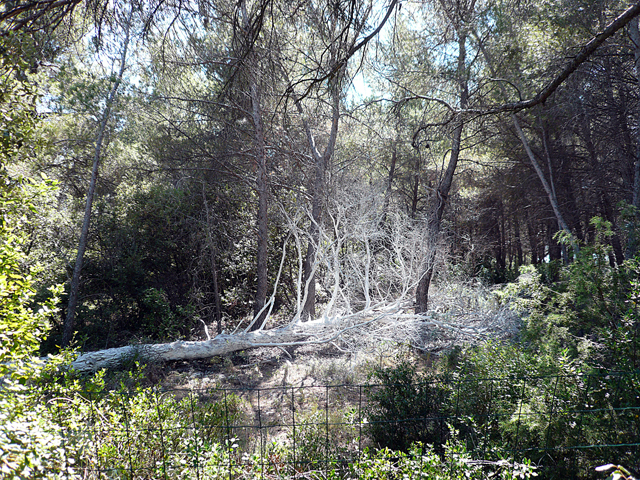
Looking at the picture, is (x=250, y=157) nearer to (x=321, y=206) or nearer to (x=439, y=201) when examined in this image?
(x=321, y=206)

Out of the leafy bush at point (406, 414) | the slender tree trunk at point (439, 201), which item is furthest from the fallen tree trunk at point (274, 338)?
the leafy bush at point (406, 414)

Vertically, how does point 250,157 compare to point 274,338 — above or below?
above

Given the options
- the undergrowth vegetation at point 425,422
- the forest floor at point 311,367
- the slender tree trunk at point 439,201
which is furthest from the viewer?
the slender tree trunk at point 439,201

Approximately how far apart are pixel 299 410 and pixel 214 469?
2.90 meters

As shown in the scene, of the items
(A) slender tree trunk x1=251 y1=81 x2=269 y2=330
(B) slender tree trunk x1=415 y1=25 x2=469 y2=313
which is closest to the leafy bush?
(A) slender tree trunk x1=251 y1=81 x2=269 y2=330

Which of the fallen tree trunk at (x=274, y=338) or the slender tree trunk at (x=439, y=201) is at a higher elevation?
the slender tree trunk at (x=439, y=201)

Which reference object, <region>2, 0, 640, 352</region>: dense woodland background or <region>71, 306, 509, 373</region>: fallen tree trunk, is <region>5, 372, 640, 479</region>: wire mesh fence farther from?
<region>2, 0, 640, 352</region>: dense woodland background

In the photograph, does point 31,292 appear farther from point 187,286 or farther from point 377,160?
point 377,160

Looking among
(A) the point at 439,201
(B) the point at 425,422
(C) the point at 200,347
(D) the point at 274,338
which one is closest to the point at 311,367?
(D) the point at 274,338

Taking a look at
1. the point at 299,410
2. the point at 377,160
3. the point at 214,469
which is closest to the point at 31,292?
the point at 214,469

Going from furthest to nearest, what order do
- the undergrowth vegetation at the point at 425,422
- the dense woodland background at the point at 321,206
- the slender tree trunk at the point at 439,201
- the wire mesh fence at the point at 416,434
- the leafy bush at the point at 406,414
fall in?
1. the slender tree trunk at the point at 439,201
2. the leafy bush at the point at 406,414
3. the dense woodland background at the point at 321,206
4. the wire mesh fence at the point at 416,434
5. the undergrowth vegetation at the point at 425,422

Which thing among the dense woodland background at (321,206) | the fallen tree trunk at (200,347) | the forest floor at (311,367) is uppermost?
the dense woodland background at (321,206)

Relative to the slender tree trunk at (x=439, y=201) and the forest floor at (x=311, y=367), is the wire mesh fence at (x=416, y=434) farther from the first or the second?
the slender tree trunk at (x=439, y=201)

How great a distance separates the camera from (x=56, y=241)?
26.0 feet
